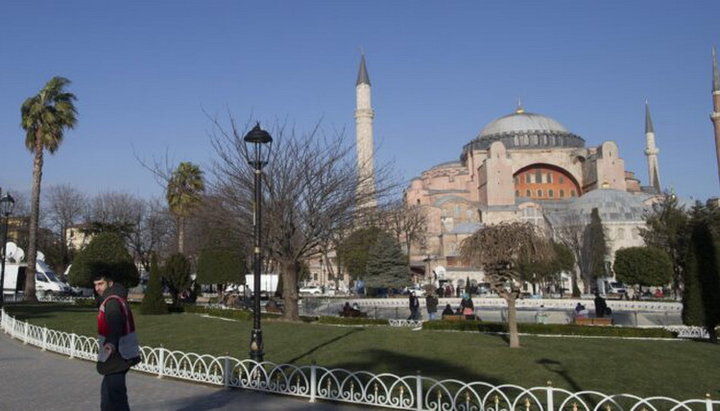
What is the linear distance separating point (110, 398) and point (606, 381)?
7.22m

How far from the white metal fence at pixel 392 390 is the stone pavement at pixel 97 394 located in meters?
0.17

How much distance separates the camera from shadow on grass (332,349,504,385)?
9742 millimetres

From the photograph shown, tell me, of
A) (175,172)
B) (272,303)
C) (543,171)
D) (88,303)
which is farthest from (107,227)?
(543,171)

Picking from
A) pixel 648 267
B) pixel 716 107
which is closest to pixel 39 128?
pixel 648 267

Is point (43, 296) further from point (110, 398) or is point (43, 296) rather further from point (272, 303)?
point (110, 398)

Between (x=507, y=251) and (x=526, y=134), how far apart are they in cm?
7893

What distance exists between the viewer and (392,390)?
821cm

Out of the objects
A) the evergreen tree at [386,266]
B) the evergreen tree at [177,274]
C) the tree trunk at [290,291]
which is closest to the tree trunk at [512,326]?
the tree trunk at [290,291]

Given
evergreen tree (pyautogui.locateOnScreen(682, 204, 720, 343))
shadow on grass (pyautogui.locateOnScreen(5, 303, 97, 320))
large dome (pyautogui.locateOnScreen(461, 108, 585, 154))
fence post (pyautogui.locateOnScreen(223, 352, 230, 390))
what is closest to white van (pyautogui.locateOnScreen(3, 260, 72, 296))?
shadow on grass (pyautogui.locateOnScreen(5, 303, 97, 320))

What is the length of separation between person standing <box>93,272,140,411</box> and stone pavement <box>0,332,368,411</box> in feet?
6.42

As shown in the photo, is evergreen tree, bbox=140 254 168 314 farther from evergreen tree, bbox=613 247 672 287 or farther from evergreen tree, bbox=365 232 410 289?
evergreen tree, bbox=613 247 672 287

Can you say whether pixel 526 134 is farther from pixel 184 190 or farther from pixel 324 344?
pixel 324 344

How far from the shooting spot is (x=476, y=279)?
61875 mm

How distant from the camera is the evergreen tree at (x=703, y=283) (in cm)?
1565
